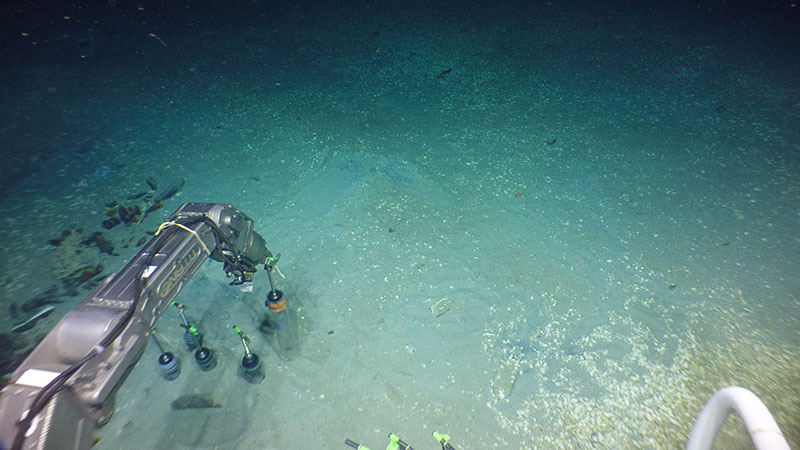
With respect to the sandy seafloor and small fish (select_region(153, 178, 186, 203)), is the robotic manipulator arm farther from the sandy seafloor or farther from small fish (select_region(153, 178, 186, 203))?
small fish (select_region(153, 178, 186, 203))

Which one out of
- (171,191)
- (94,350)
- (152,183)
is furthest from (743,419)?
(152,183)

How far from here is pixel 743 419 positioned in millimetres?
1407

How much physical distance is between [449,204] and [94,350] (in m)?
4.35

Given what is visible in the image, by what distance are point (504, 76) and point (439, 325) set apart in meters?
6.16

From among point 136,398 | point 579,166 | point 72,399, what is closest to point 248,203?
point 136,398

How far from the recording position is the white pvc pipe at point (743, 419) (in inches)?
51.5

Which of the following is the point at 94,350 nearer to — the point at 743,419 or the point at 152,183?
the point at 743,419

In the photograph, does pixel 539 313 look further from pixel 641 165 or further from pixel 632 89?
pixel 632 89

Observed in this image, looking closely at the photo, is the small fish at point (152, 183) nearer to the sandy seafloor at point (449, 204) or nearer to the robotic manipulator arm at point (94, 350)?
the sandy seafloor at point (449, 204)

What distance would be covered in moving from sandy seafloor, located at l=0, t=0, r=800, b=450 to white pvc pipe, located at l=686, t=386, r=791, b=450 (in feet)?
5.32

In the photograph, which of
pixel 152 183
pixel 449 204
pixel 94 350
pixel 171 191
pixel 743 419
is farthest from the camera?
pixel 152 183

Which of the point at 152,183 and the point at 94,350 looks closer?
the point at 94,350

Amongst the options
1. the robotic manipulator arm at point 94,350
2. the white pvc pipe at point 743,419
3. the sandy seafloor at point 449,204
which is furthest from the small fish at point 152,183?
the white pvc pipe at point 743,419

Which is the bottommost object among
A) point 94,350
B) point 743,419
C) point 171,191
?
point 171,191
